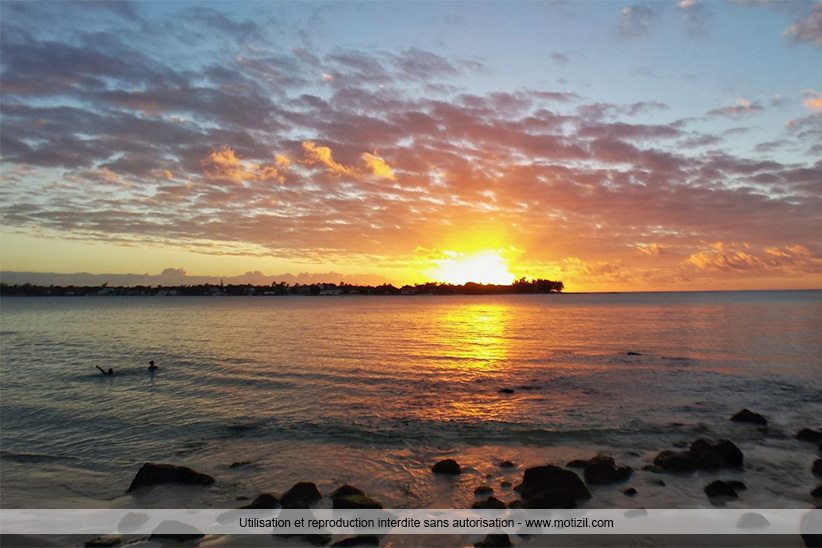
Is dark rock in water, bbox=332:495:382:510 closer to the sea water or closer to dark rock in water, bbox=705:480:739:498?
the sea water

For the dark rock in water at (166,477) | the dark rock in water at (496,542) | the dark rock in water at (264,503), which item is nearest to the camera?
the dark rock in water at (496,542)

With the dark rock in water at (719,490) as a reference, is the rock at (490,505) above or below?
below

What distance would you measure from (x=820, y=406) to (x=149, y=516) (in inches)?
1097

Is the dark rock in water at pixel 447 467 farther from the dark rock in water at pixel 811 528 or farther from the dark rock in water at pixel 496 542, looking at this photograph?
the dark rock in water at pixel 811 528

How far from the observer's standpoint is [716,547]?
31.1 feet

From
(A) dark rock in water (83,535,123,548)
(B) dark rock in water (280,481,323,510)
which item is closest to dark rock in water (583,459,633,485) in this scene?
(B) dark rock in water (280,481,323,510)

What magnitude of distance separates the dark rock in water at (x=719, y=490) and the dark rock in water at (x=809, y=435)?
7.16 meters

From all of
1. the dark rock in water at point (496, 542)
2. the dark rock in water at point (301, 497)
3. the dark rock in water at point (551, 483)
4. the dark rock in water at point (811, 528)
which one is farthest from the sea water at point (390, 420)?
the dark rock in water at point (496, 542)

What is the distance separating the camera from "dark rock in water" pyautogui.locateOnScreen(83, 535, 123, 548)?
991cm

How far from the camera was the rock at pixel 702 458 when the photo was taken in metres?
13.6

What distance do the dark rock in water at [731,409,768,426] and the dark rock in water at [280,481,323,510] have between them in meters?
17.4

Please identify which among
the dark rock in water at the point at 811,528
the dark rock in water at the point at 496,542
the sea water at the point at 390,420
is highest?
the dark rock in water at the point at 811,528

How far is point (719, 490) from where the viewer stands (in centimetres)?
1196

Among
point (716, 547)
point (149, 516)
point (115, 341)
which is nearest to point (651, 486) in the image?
point (716, 547)
